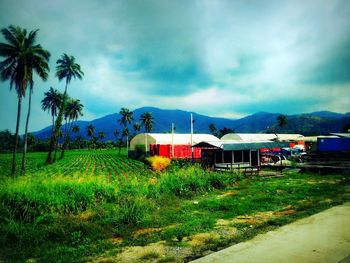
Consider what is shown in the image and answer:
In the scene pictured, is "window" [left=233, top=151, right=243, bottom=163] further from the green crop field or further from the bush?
the bush

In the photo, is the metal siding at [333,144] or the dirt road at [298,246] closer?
the dirt road at [298,246]

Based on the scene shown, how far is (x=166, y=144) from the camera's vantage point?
47656 mm

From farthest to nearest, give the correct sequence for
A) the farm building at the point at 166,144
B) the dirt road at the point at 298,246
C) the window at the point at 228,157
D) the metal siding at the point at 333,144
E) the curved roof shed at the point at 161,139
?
1. the curved roof shed at the point at 161,139
2. the farm building at the point at 166,144
3. the metal siding at the point at 333,144
4. the window at the point at 228,157
5. the dirt road at the point at 298,246

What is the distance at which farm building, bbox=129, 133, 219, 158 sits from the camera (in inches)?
→ 1704

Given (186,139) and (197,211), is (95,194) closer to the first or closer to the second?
(197,211)

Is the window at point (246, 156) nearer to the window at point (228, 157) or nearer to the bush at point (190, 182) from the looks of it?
the window at point (228, 157)

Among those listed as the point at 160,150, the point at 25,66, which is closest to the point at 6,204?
the point at 25,66

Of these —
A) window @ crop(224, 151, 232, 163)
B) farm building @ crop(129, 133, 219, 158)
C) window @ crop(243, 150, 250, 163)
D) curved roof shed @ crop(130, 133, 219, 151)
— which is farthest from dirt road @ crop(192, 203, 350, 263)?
curved roof shed @ crop(130, 133, 219, 151)

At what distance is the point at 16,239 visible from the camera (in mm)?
7551

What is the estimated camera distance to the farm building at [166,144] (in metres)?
43.3

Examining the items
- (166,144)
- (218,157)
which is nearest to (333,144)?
(218,157)

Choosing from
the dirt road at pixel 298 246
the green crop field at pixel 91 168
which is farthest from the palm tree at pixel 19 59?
the dirt road at pixel 298 246

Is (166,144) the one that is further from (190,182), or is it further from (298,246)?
(298,246)

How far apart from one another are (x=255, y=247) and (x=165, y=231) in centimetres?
267
